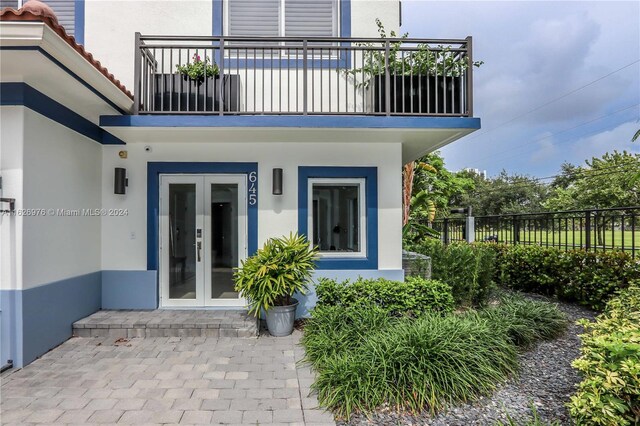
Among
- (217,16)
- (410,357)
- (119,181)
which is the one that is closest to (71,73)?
(119,181)

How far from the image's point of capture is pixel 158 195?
605 centimetres

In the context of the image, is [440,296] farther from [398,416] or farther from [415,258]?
[398,416]

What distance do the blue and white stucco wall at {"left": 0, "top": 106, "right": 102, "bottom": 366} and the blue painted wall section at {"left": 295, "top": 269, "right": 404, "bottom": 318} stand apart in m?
3.51

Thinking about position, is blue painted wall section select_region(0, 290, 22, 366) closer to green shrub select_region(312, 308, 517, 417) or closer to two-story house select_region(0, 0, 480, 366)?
two-story house select_region(0, 0, 480, 366)

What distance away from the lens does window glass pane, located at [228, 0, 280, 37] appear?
685cm

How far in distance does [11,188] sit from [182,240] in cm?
247

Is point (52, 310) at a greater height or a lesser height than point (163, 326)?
greater

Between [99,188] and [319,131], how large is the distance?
394cm

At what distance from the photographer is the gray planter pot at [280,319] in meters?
5.31

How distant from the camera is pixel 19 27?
3.40 meters

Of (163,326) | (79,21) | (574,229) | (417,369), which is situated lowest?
(163,326)

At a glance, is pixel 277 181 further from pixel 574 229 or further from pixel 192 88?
pixel 574 229

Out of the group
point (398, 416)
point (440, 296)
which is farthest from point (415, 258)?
point (398, 416)

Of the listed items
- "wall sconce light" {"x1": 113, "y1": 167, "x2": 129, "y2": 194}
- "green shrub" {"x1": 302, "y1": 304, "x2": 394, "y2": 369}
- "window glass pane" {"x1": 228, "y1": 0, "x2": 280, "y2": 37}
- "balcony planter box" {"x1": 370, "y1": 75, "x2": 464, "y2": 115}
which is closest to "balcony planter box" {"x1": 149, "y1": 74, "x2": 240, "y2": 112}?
"wall sconce light" {"x1": 113, "y1": 167, "x2": 129, "y2": 194}
